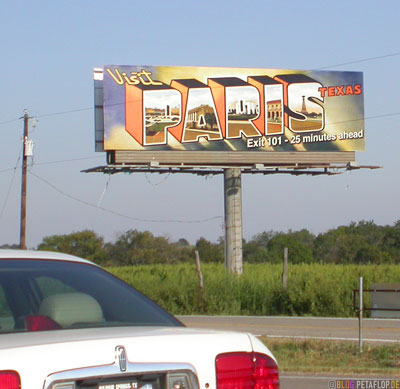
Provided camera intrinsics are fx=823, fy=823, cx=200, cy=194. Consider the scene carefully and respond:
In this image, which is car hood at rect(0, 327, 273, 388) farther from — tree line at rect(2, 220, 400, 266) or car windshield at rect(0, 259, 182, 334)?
tree line at rect(2, 220, 400, 266)

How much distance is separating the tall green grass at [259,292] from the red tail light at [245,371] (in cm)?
2383

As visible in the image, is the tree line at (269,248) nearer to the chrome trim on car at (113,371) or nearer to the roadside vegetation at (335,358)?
the roadside vegetation at (335,358)

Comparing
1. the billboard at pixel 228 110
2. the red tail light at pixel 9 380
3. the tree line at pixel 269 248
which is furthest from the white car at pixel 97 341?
the tree line at pixel 269 248

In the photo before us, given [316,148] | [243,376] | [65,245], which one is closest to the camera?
[243,376]

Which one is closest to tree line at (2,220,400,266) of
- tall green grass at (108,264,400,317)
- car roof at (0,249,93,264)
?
tall green grass at (108,264,400,317)

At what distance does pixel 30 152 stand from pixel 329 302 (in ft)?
49.6

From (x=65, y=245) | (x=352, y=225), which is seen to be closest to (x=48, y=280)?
(x=65, y=245)

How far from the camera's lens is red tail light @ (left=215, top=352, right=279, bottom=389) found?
3.63 metres

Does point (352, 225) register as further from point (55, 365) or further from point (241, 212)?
point (55, 365)

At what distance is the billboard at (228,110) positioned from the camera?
35.8 metres

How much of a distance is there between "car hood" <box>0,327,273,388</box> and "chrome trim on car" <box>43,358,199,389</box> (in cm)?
2

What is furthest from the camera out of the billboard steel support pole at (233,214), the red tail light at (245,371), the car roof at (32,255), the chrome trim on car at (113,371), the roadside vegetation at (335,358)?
the billboard steel support pole at (233,214)

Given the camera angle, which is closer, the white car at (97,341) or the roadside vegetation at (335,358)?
the white car at (97,341)

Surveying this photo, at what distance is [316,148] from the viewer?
38.0m
